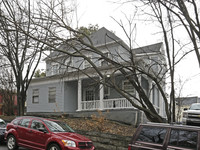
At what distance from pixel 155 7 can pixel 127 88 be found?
10000 mm

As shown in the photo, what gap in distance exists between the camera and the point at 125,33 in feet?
34.2

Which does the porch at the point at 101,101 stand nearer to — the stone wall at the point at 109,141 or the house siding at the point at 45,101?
the house siding at the point at 45,101

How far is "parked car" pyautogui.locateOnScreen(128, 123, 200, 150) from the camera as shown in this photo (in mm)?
5641

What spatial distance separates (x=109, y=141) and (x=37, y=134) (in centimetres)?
334

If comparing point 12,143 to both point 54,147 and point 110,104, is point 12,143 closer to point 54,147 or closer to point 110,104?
point 54,147

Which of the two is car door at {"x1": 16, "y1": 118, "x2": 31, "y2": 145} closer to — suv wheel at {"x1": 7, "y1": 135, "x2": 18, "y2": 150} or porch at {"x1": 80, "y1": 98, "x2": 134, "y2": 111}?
suv wheel at {"x1": 7, "y1": 135, "x2": 18, "y2": 150}

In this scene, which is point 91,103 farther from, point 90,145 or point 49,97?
point 90,145

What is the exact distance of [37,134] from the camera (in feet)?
30.6

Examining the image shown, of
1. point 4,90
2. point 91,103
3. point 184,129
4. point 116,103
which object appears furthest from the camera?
point 4,90

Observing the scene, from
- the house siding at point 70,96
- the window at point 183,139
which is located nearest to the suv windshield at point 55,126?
the window at point 183,139

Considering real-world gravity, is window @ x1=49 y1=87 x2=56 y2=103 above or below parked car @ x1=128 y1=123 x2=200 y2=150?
above

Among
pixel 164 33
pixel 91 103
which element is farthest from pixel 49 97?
pixel 164 33

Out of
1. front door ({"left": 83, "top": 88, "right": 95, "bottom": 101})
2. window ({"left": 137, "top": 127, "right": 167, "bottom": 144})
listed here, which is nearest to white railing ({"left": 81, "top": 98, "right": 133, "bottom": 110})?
front door ({"left": 83, "top": 88, "right": 95, "bottom": 101})

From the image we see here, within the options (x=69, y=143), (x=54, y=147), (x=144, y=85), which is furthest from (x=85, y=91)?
(x=69, y=143)
